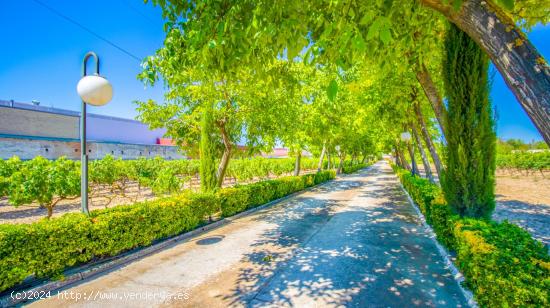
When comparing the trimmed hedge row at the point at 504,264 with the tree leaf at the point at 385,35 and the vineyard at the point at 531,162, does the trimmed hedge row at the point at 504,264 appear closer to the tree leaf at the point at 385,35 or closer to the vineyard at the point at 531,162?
the tree leaf at the point at 385,35

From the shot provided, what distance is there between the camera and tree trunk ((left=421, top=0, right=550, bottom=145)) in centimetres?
193

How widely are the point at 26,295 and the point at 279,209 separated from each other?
823cm

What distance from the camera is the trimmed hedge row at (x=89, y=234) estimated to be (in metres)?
4.11

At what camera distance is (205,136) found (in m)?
10.4

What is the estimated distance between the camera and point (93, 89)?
4191 mm

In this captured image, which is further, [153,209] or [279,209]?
[279,209]

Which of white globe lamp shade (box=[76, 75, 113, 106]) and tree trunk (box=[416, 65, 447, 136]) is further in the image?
tree trunk (box=[416, 65, 447, 136])

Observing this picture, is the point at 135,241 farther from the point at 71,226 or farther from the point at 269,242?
the point at 269,242

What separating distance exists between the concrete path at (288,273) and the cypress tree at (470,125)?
1573 mm

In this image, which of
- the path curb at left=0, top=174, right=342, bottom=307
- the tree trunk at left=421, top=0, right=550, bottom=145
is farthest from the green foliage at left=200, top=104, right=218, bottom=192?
the tree trunk at left=421, top=0, right=550, bottom=145

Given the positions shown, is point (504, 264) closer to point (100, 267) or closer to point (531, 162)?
point (100, 267)

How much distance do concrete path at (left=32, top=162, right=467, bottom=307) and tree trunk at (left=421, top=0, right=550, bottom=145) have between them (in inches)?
123

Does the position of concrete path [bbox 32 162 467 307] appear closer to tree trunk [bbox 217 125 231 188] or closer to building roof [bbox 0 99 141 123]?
tree trunk [bbox 217 125 231 188]

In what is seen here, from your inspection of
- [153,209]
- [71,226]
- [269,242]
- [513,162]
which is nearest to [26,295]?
[71,226]
